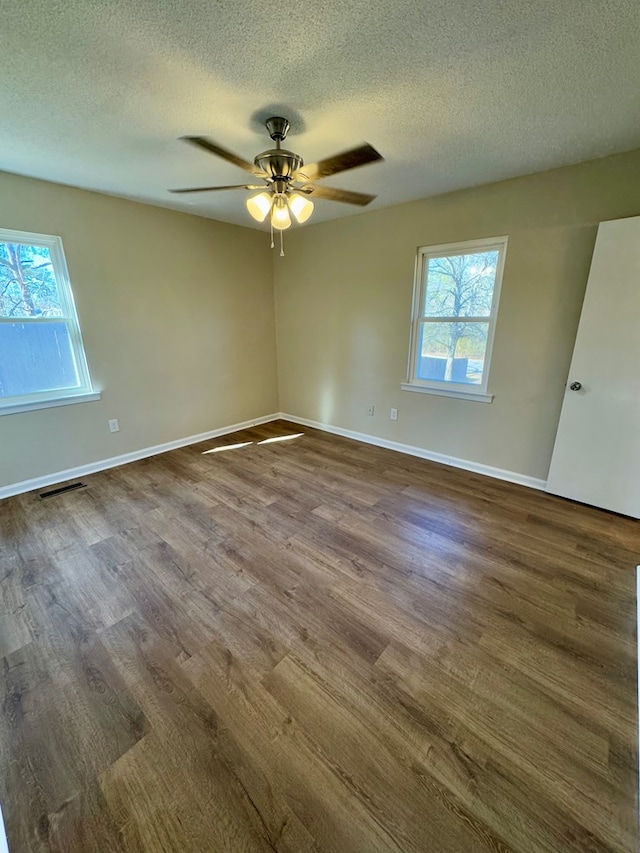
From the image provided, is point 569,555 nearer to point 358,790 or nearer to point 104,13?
point 358,790

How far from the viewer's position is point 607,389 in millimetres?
2408

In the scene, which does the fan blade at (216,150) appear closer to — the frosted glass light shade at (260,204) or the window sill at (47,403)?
the frosted glass light shade at (260,204)

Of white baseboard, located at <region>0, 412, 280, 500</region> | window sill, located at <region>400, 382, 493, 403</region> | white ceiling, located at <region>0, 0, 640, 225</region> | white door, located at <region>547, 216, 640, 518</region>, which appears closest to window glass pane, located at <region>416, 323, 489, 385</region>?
window sill, located at <region>400, 382, 493, 403</region>

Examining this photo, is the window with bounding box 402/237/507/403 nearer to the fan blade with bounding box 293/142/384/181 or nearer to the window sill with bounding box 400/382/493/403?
the window sill with bounding box 400/382/493/403

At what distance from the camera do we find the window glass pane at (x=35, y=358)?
8.98ft

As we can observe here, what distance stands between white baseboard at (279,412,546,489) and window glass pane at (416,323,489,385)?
2.55 ft

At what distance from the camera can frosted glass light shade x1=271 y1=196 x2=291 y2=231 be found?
1.97 meters

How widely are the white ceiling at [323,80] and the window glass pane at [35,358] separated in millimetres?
1164

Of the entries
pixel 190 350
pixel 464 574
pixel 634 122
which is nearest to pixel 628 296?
pixel 634 122

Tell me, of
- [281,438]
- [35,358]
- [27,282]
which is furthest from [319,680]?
[27,282]

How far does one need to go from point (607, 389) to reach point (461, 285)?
1444mm

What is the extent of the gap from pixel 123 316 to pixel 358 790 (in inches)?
146

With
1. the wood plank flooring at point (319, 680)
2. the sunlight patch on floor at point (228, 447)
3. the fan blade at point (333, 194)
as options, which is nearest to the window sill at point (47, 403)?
→ the wood plank flooring at point (319, 680)

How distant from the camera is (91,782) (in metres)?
1.08
